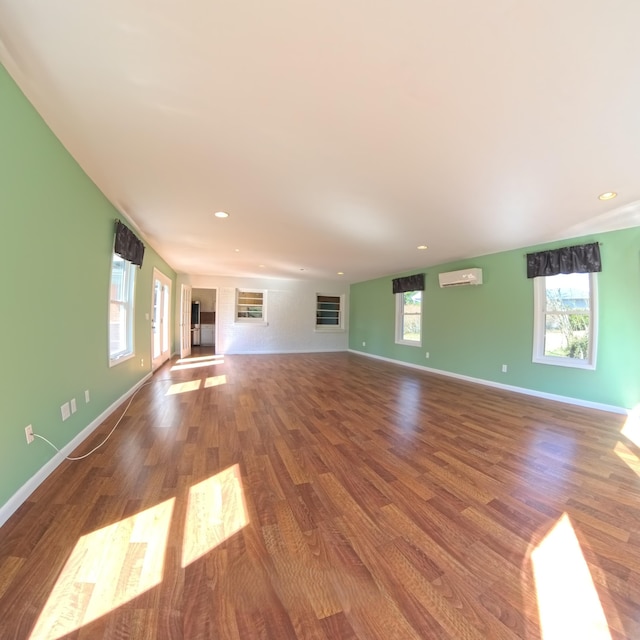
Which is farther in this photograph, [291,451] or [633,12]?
[291,451]

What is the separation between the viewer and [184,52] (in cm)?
129

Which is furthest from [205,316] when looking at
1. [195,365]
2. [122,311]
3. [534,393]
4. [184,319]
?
[534,393]

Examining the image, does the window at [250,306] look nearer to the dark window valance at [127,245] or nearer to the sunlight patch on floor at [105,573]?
the dark window valance at [127,245]

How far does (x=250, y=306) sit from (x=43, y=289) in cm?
648

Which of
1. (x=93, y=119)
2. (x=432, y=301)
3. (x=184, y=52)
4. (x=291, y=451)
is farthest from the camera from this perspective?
(x=432, y=301)

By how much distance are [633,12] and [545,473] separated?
2.58 meters

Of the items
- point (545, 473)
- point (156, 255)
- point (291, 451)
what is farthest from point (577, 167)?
point (156, 255)

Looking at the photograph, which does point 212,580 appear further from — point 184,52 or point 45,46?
point 45,46

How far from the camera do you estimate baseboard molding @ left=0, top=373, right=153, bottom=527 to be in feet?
4.99

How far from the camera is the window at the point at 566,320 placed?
374 centimetres

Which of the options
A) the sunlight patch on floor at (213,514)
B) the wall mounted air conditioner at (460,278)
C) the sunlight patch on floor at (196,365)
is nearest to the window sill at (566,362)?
the wall mounted air conditioner at (460,278)

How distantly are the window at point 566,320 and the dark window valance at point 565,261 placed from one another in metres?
0.14

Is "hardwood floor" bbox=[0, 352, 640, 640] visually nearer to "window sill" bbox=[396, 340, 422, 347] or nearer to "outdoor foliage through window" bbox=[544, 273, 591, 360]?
"outdoor foliage through window" bbox=[544, 273, 591, 360]

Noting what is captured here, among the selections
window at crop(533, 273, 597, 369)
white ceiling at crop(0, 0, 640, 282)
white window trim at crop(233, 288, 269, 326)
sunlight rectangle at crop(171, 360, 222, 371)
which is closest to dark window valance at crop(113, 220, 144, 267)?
white ceiling at crop(0, 0, 640, 282)
